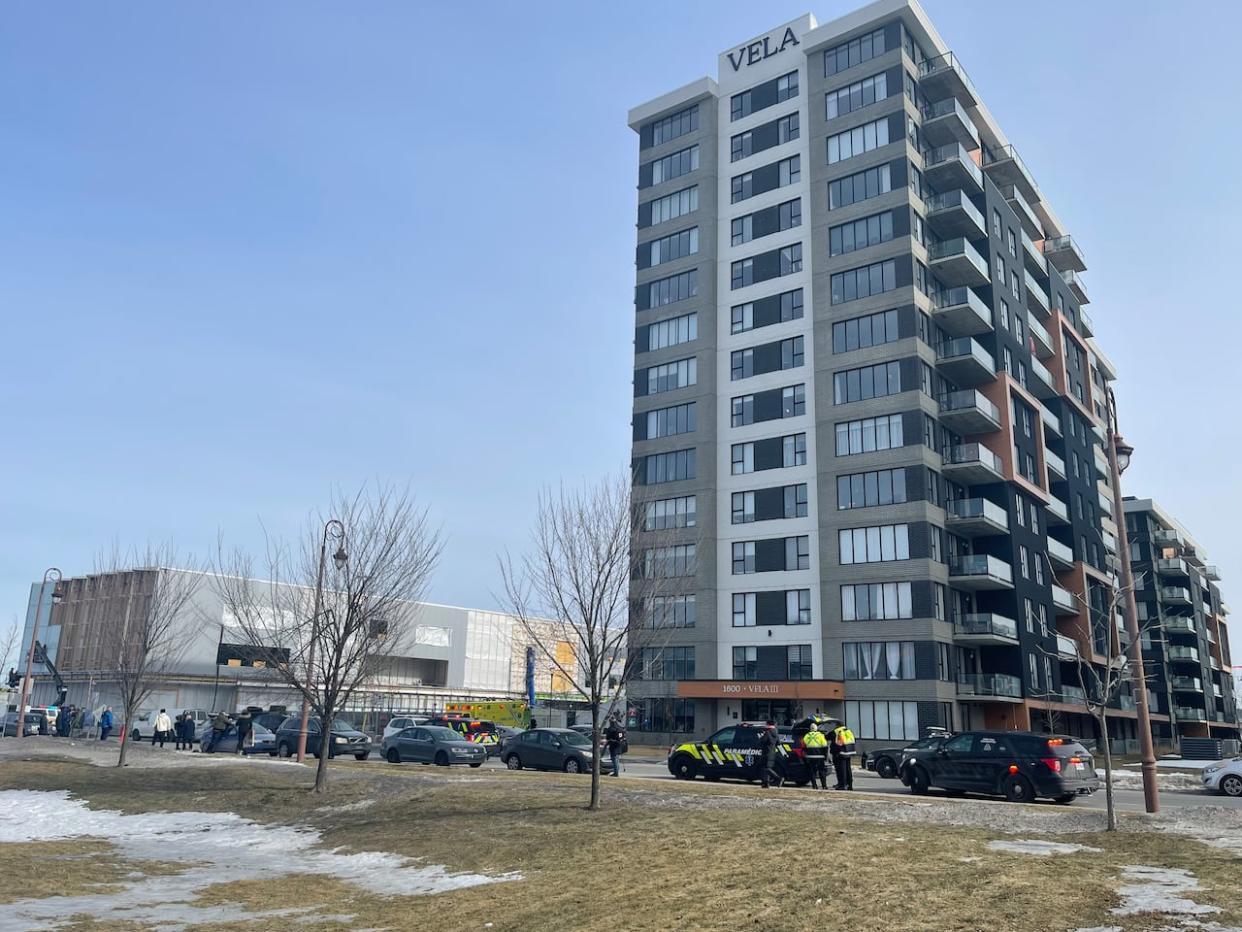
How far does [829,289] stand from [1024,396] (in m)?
14.6

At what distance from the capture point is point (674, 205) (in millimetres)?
66000

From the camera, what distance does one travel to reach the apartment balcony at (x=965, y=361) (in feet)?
182

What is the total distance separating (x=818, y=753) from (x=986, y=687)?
29.6 metres

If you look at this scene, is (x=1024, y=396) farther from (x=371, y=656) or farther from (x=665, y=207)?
(x=371, y=656)

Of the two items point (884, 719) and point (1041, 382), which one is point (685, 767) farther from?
point (1041, 382)

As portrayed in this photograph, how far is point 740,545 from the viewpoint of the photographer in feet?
190

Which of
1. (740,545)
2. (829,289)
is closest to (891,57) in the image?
(829,289)

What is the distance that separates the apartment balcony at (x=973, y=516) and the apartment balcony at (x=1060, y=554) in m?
9.84

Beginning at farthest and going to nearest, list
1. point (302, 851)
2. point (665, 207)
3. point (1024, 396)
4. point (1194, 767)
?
point (665, 207), point (1024, 396), point (1194, 767), point (302, 851)

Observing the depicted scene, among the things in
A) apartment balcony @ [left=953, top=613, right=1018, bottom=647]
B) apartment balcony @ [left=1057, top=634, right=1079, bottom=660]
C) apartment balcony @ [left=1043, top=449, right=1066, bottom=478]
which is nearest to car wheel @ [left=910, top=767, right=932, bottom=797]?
apartment balcony @ [left=953, top=613, right=1018, bottom=647]

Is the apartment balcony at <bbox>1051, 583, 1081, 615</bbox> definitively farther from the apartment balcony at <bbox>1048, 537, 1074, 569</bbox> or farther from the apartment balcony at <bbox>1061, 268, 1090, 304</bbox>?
the apartment balcony at <bbox>1061, 268, 1090, 304</bbox>

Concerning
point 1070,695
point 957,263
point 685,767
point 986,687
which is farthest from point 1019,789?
point 1070,695

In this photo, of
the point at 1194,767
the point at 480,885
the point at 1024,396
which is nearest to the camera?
the point at 480,885

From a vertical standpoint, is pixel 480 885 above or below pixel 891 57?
below
